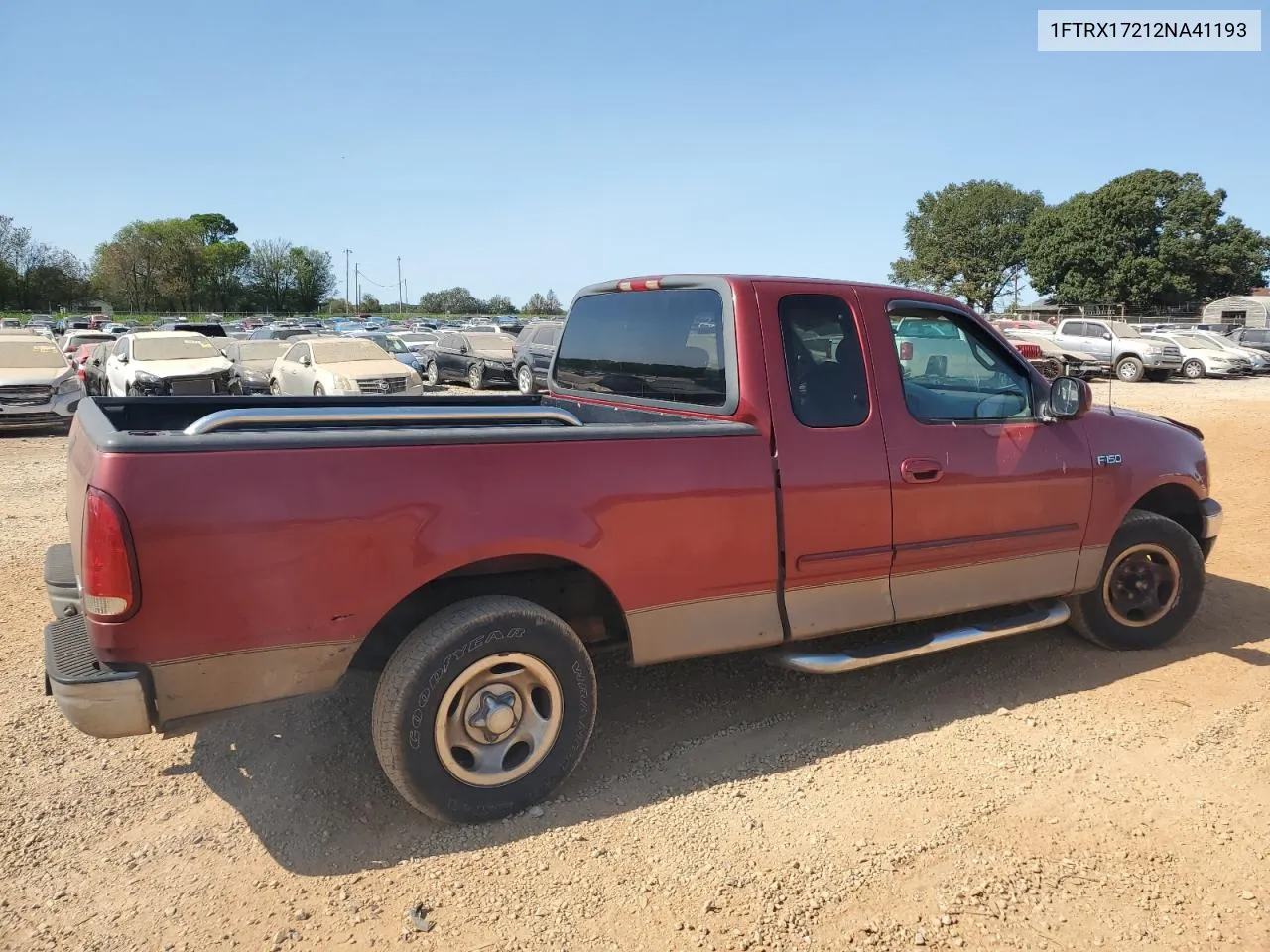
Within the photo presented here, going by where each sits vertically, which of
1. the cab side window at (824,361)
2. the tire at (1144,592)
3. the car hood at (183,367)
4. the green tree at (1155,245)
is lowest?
the tire at (1144,592)

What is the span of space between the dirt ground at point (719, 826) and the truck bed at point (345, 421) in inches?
48.8

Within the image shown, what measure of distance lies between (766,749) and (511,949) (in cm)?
151

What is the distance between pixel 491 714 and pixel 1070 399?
3.06m

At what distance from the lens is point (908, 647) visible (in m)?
3.78

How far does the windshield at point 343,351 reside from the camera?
1694cm

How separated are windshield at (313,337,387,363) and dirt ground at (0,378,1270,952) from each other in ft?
43.0

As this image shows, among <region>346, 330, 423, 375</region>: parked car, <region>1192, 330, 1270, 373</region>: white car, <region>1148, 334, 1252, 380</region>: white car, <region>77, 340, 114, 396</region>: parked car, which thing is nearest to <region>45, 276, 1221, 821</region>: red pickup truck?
<region>77, 340, 114, 396</region>: parked car

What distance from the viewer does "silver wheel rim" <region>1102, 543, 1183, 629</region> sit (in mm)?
4656

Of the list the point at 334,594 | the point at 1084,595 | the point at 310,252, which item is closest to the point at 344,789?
the point at 334,594

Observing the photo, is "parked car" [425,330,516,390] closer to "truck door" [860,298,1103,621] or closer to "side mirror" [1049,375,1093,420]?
"truck door" [860,298,1103,621]

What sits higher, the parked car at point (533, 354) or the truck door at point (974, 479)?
the parked car at point (533, 354)

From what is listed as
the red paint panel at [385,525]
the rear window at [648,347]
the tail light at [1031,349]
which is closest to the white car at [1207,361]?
the tail light at [1031,349]

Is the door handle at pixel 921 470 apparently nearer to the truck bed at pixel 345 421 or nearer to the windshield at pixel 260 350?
the truck bed at pixel 345 421

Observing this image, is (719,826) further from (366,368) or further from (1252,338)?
(1252,338)
